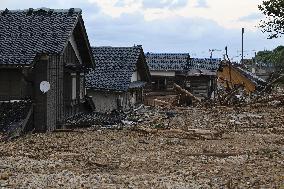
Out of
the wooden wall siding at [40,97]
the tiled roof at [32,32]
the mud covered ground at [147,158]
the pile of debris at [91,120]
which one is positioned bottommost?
the mud covered ground at [147,158]

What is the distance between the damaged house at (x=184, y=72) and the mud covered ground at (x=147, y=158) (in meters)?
19.9

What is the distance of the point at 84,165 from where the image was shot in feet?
A: 43.7

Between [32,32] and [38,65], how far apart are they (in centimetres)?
190

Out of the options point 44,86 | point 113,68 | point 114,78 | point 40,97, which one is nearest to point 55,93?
point 40,97

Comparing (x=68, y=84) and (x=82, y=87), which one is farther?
(x=82, y=87)

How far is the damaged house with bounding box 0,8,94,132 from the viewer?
63.9 ft

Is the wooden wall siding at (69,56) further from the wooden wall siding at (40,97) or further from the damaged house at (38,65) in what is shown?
the wooden wall siding at (40,97)

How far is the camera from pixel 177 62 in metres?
43.8

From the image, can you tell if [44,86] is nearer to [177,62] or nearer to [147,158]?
[147,158]

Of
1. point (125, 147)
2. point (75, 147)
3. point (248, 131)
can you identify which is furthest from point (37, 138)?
point (248, 131)

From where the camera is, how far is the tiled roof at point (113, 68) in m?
28.4

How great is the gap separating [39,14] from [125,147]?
842 centimetres

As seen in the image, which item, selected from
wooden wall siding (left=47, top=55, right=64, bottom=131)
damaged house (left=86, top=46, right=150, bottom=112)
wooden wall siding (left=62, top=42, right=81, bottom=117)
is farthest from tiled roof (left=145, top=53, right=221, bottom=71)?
wooden wall siding (left=47, top=55, right=64, bottom=131)

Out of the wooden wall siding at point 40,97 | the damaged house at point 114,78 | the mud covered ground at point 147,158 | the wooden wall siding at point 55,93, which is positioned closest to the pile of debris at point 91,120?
the wooden wall siding at point 55,93
